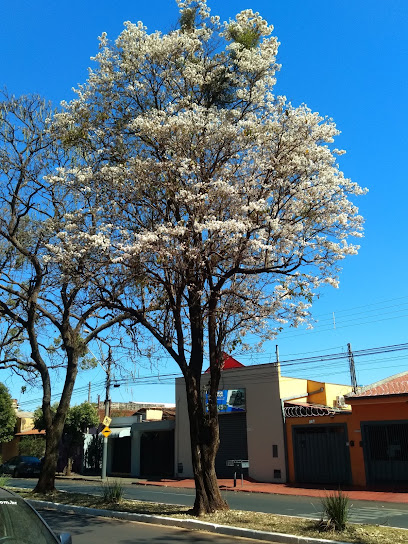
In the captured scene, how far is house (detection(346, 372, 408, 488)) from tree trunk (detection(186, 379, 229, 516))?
12591 millimetres

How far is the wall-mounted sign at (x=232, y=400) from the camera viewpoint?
28.8m

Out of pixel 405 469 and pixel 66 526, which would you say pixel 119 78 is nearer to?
pixel 66 526

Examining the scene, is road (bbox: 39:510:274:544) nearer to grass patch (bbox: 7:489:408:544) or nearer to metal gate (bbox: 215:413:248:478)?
grass patch (bbox: 7:489:408:544)

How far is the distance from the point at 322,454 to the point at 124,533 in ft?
54.9

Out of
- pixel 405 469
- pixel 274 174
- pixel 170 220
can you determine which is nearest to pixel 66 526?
pixel 170 220

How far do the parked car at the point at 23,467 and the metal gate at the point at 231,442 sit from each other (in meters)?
13.1

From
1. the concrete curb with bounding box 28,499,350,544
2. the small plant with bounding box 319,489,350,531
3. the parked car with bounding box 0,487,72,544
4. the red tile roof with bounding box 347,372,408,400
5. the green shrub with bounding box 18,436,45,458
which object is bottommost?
the concrete curb with bounding box 28,499,350,544

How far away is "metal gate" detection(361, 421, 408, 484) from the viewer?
21.6 metres

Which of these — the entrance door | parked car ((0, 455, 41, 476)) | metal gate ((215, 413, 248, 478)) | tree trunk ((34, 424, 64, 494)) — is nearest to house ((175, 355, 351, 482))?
metal gate ((215, 413, 248, 478))

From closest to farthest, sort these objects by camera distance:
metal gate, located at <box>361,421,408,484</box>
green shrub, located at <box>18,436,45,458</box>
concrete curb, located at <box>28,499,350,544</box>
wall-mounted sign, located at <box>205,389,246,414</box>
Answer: concrete curb, located at <box>28,499,350,544</box>
metal gate, located at <box>361,421,408,484</box>
wall-mounted sign, located at <box>205,389,246,414</box>
green shrub, located at <box>18,436,45,458</box>

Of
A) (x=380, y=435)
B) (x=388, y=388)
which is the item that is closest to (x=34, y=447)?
(x=380, y=435)

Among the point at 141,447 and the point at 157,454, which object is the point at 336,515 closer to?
the point at 157,454

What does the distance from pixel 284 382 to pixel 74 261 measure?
18770 millimetres

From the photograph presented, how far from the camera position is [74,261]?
12.1 meters
